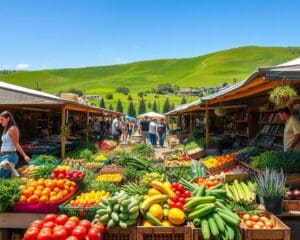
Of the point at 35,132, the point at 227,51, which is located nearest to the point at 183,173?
the point at 35,132

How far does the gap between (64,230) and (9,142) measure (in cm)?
399

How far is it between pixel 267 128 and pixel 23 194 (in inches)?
307

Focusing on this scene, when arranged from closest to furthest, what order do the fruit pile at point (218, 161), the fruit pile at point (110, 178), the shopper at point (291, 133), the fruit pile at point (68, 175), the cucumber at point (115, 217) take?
the cucumber at point (115, 217) → the shopper at point (291, 133) → the fruit pile at point (68, 175) → the fruit pile at point (110, 178) → the fruit pile at point (218, 161)

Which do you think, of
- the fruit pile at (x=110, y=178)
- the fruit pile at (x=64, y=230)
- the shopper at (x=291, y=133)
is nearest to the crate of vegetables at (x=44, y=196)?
the fruit pile at (x=64, y=230)

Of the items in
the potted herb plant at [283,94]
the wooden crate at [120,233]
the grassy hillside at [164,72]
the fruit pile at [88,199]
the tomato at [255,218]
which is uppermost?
the grassy hillside at [164,72]

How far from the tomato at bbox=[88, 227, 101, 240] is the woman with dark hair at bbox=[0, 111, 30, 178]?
12.3 feet

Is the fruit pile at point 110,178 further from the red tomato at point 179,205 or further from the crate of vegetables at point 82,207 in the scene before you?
the red tomato at point 179,205

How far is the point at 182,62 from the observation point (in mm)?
146625

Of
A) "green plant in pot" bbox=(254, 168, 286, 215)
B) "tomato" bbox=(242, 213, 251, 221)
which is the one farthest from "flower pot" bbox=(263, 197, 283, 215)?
"tomato" bbox=(242, 213, 251, 221)

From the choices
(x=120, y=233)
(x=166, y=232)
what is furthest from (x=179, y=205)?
(x=120, y=233)

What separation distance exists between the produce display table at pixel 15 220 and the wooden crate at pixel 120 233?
1256 millimetres

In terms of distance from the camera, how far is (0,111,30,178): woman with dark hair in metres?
7.64

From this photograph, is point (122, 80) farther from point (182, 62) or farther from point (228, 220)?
point (228, 220)

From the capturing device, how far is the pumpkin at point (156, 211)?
186 inches
